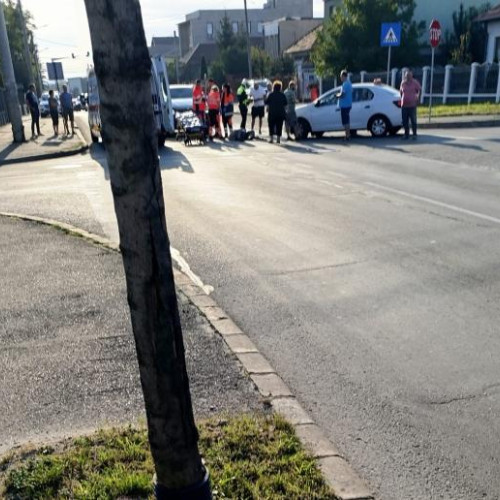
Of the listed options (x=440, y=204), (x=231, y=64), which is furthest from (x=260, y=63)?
(x=440, y=204)

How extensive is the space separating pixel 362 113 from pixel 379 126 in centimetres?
68

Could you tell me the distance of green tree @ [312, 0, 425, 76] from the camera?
35.2 meters

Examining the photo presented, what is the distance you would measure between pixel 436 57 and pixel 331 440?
133 ft

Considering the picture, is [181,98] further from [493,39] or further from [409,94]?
[493,39]

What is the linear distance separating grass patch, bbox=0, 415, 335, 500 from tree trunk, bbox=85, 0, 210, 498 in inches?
15.8

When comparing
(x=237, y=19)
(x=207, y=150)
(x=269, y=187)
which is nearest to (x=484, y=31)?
(x=207, y=150)

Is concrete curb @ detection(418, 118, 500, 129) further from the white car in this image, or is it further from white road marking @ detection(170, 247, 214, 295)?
white road marking @ detection(170, 247, 214, 295)

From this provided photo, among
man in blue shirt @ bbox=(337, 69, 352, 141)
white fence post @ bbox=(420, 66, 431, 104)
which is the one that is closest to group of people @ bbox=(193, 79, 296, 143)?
man in blue shirt @ bbox=(337, 69, 352, 141)

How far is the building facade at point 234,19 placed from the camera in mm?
94625

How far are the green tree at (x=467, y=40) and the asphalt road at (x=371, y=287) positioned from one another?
85.8ft

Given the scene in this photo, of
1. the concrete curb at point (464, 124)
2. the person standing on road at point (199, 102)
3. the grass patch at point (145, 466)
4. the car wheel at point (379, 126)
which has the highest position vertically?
the person standing on road at point (199, 102)

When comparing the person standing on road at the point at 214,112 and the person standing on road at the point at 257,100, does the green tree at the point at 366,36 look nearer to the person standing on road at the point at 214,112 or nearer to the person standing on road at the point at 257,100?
the person standing on road at the point at 257,100

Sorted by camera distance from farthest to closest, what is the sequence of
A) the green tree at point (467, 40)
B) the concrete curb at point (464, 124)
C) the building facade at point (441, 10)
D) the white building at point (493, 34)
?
the building facade at point (441, 10), the green tree at point (467, 40), the white building at point (493, 34), the concrete curb at point (464, 124)

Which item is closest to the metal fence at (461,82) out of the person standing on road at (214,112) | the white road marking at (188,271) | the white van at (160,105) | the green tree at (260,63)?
the person standing on road at (214,112)
